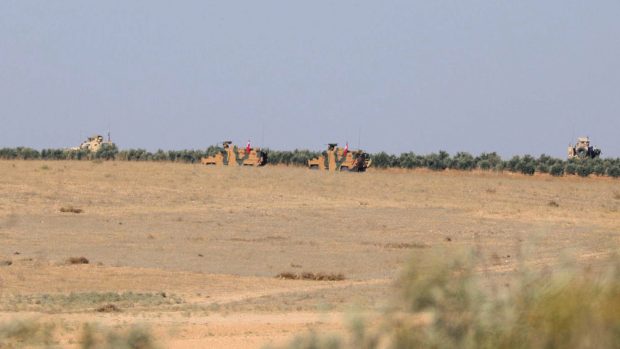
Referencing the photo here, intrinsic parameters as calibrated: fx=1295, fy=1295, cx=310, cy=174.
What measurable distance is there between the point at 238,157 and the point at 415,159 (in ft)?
41.2

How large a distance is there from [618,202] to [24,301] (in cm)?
3364

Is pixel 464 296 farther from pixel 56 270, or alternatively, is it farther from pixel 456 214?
pixel 456 214

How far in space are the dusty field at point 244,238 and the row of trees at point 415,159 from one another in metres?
11.4

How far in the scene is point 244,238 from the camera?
32.4m

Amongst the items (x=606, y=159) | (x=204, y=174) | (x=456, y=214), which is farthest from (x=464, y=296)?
(x=606, y=159)

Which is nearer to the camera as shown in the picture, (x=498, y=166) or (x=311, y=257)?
(x=311, y=257)

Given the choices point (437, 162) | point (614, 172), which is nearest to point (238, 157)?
point (437, 162)

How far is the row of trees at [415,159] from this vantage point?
70.1 meters

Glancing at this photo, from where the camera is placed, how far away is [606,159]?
7512 centimetres

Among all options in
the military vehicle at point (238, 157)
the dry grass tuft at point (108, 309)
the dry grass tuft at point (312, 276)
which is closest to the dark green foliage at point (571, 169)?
the military vehicle at point (238, 157)

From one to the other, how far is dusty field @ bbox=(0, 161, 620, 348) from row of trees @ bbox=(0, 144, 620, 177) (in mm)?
11419

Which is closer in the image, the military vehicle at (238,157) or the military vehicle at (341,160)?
the military vehicle at (341,160)

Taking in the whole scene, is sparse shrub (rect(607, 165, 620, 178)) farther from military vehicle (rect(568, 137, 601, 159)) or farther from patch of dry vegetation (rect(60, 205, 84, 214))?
patch of dry vegetation (rect(60, 205, 84, 214))

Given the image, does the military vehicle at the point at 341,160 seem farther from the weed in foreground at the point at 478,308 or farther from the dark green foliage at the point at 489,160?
the weed in foreground at the point at 478,308
